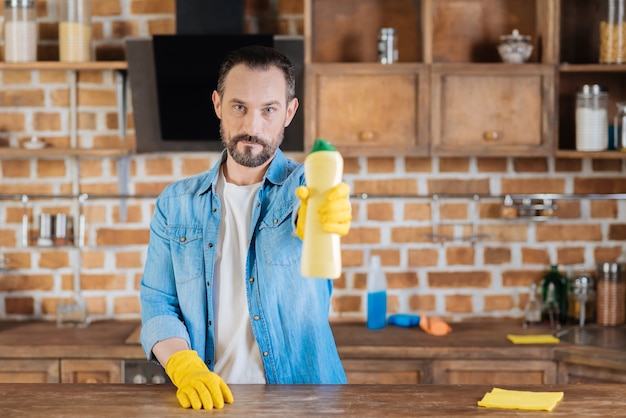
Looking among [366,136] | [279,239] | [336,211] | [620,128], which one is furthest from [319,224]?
[620,128]

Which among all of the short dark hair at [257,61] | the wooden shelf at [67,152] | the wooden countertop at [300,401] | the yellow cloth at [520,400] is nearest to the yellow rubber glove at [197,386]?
the wooden countertop at [300,401]

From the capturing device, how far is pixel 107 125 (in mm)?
3436

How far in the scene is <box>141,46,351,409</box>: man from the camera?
2.00m

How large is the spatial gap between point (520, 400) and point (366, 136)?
1.52 meters

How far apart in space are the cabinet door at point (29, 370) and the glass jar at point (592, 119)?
2071mm

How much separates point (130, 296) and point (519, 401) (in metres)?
2.05

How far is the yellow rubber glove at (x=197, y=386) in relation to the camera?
173cm

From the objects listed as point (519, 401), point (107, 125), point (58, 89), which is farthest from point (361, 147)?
point (519, 401)

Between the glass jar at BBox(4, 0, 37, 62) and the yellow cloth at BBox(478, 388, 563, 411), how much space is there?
2238 millimetres

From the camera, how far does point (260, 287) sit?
2.02 meters

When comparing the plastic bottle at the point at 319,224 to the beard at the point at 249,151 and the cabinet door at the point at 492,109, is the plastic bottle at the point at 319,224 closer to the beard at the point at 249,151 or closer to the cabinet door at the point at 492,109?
the beard at the point at 249,151

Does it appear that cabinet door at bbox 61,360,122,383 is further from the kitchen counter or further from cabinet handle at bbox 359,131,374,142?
cabinet handle at bbox 359,131,374,142

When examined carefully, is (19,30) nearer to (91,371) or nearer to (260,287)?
(91,371)

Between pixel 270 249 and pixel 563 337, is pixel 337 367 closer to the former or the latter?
pixel 270 249
